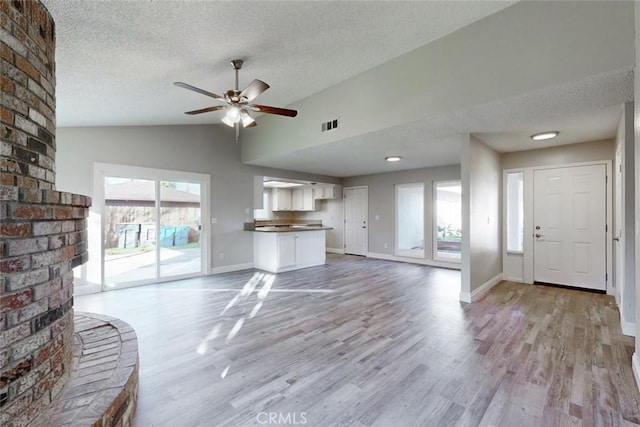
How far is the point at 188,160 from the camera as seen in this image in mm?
5316

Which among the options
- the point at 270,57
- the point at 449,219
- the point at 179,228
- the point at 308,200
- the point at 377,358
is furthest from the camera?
the point at 449,219

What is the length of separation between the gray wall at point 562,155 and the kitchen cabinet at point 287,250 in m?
4.04

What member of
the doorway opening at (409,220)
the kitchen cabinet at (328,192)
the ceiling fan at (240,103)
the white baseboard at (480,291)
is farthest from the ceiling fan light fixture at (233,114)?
the kitchen cabinet at (328,192)

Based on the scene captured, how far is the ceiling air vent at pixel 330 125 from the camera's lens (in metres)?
4.13

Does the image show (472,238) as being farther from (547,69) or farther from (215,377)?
(215,377)

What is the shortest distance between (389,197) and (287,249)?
3.14 meters

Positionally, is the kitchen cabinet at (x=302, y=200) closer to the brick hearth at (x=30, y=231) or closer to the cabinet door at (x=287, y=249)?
the cabinet door at (x=287, y=249)

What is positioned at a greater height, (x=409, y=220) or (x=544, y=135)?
(x=544, y=135)

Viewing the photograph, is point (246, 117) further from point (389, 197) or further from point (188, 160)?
point (389, 197)

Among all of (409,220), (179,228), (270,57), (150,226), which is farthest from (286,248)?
(270,57)

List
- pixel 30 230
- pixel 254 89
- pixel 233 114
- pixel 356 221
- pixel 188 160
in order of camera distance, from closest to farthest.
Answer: pixel 30 230 → pixel 254 89 → pixel 233 114 → pixel 188 160 → pixel 356 221

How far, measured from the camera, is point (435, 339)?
9.00ft

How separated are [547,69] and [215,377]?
3688 mm

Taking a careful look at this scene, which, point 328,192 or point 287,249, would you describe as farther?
point 328,192
